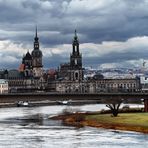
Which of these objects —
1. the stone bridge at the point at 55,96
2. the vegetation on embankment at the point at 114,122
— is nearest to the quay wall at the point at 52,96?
the stone bridge at the point at 55,96

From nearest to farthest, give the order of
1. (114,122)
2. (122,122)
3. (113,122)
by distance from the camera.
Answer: (122,122)
(114,122)
(113,122)

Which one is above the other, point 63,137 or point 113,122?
point 113,122

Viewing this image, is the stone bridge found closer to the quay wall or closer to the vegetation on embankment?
the quay wall

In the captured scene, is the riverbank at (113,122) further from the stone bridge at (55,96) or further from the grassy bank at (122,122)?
the stone bridge at (55,96)

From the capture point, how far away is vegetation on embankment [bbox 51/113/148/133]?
4011 inches

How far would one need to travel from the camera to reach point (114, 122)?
110 m

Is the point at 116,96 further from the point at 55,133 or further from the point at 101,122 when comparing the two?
the point at 55,133

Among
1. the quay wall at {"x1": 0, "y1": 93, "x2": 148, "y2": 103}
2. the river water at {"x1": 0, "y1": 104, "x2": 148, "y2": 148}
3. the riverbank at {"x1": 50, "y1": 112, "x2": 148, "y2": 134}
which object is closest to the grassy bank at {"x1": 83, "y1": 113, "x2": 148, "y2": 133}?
the riverbank at {"x1": 50, "y1": 112, "x2": 148, "y2": 134}

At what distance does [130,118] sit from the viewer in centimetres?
11344

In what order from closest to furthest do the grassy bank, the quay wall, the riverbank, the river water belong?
the river water
the grassy bank
the riverbank
the quay wall

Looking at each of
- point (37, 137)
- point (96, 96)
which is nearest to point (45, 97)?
point (96, 96)

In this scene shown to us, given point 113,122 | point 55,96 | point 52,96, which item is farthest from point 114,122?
point 55,96

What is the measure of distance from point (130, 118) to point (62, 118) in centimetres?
2239

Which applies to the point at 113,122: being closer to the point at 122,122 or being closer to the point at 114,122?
the point at 114,122
